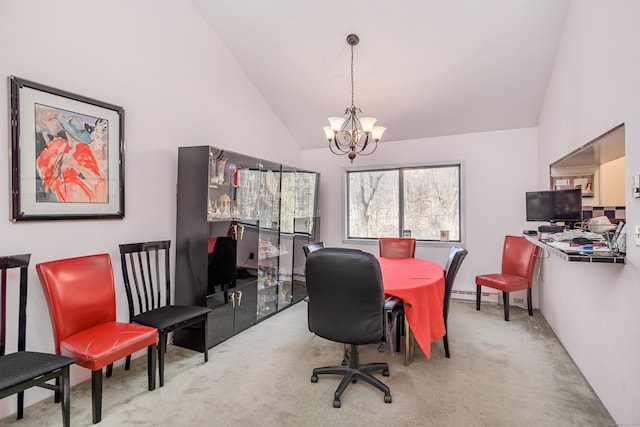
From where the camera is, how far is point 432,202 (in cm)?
499

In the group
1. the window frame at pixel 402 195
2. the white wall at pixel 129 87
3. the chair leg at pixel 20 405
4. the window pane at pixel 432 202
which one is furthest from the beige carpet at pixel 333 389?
the window pane at pixel 432 202

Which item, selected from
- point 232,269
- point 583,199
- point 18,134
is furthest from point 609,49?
point 18,134

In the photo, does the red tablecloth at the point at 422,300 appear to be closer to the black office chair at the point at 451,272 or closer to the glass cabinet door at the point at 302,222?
the black office chair at the point at 451,272

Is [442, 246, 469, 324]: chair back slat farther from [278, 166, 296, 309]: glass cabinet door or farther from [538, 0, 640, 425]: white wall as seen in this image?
[278, 166, 296, 309]: glass cabinet door

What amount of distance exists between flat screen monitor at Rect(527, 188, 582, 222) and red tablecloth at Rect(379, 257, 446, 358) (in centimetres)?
125

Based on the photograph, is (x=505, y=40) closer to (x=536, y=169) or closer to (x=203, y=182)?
(x=536, y=169)

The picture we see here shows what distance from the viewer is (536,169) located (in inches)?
169

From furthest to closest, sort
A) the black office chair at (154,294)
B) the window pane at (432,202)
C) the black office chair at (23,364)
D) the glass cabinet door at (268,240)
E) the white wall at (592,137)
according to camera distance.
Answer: the window pane at (432,202) < the glass cabinet door at (268,240) < the black office chair at (154,294) < the white wall at (592,137) < the black office chair at (23,364)

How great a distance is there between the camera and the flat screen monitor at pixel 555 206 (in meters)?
2.93

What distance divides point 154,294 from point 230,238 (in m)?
0.86

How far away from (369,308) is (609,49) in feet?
7.56

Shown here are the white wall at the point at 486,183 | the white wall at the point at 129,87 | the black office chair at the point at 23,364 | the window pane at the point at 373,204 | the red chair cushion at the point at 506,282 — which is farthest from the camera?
the window pane at the point at 373,204

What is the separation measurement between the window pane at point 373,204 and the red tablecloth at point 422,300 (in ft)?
→ 7.58

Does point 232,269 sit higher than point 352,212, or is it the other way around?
point 352,212
